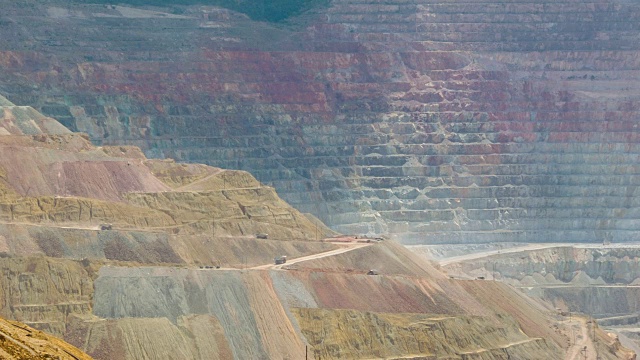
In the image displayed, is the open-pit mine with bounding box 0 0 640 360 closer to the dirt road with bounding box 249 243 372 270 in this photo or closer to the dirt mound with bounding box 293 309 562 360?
the dirt road with bounding box 249 243 372 270

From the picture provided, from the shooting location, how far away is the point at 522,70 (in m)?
194

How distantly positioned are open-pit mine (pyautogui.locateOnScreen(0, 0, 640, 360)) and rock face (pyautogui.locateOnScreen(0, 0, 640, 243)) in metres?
0.19

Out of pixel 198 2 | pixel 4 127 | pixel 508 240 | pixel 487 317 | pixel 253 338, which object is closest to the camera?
pixel 253 338

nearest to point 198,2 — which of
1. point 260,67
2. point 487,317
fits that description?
point 260,67

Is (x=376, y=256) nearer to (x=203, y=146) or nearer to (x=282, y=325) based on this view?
(x=282, y=325)

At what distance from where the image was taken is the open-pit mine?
126125mm

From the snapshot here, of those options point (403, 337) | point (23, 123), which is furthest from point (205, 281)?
point (23, 123)

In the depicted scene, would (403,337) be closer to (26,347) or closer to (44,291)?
(44,291)

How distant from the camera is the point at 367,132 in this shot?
7318 inches

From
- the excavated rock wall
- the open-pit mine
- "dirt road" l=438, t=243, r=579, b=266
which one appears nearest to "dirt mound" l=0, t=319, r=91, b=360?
the excavated rock wall

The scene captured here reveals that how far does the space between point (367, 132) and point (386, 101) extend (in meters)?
5.53

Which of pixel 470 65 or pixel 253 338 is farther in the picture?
pixel 470 65

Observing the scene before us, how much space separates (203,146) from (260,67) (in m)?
13.6

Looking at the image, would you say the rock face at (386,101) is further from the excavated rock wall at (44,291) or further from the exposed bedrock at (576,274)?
the excavated rock wall at (44,291)
